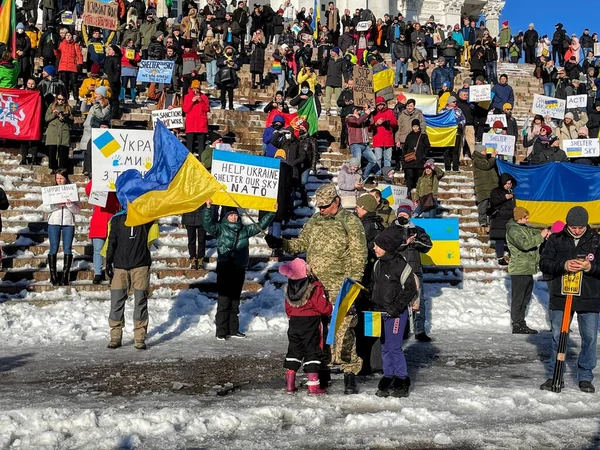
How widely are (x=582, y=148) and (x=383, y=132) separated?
5.07 metres

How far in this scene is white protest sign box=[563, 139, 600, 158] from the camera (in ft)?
65.5

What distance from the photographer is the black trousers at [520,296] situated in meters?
12.6

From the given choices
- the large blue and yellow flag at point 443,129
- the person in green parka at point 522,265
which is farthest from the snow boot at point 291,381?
the large blue and yellow flag at point 443,129

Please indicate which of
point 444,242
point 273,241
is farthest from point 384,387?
point 444,242

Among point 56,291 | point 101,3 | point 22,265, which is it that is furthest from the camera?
point 101,3

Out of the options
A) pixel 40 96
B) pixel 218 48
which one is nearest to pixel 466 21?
pixel 218 48

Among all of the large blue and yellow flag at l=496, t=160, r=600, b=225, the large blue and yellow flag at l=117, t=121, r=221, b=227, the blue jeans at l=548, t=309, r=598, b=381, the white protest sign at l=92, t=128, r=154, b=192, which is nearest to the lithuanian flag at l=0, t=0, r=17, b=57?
the white protest sign at l=92, t=128, r=154, b=192

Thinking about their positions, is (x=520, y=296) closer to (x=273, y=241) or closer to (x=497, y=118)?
(x=273, y=241)

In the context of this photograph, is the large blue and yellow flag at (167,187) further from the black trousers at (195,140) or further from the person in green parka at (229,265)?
the black trousers at (195,140)

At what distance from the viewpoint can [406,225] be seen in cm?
1132

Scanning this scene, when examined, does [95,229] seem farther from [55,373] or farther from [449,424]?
[449,424]

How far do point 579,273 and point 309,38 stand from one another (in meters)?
22.0

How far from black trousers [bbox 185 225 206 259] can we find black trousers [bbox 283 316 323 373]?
6.54 metres

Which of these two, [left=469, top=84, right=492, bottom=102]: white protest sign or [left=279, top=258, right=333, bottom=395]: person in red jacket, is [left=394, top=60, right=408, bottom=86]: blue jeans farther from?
[left=279, top=258, right=333, bottom=395]: person in red jacket
